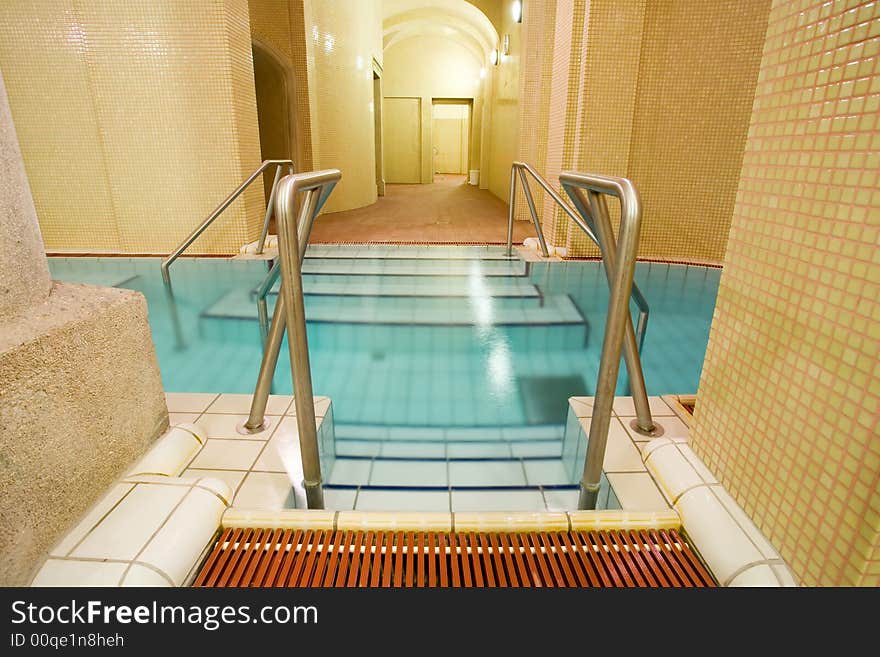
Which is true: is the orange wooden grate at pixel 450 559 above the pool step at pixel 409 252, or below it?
above

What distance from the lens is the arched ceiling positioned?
34.4 ft

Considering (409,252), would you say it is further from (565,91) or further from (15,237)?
(15,237)

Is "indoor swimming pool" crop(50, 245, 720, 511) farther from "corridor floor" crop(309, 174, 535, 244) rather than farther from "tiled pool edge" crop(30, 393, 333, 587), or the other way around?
"corridor floor" crop(309, 174, 535, 244)

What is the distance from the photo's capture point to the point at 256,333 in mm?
3471

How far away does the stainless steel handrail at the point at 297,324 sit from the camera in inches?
44.0

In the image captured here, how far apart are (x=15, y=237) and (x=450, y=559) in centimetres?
115

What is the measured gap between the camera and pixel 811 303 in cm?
96

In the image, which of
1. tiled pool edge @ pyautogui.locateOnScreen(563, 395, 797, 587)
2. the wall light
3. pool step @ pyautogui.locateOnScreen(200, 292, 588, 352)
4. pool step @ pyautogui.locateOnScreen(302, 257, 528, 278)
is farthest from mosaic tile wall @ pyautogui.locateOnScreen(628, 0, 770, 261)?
tiled pool edge @ pyautogui.locateOnScreen(563, 395, 797, 587)

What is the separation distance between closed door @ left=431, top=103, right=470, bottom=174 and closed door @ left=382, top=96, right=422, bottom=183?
498 cm

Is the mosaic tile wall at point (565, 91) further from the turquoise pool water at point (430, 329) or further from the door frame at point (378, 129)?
the door frame at point (378, 129)

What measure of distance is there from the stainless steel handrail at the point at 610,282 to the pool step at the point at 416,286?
2.58m

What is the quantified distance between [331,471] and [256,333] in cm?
184

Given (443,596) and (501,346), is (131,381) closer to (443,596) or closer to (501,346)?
(443,596)

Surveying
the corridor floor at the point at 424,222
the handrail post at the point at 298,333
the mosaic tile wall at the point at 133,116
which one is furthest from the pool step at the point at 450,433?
the corridor floor at the point at 424,222
